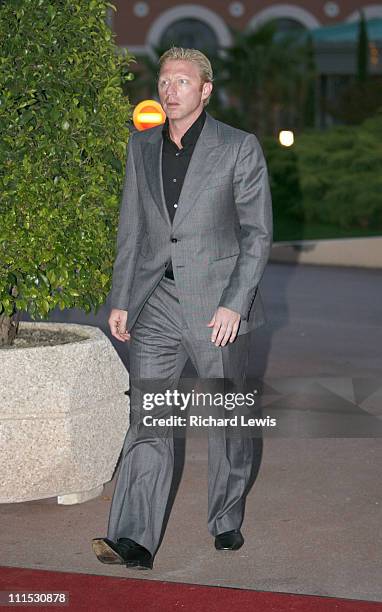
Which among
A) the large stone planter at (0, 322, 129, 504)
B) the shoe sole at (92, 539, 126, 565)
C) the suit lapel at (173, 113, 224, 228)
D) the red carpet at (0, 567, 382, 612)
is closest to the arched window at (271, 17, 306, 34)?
the large stone planter at (0, 322, 129, 504)

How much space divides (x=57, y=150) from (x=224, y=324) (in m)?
1.31

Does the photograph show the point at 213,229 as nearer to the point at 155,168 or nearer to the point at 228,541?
the point at 155,168

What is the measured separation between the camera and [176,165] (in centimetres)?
516

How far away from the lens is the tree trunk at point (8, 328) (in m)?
6.24

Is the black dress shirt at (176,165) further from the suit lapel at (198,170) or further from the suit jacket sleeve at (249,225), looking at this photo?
the suit jacket sleeve at (249,225)

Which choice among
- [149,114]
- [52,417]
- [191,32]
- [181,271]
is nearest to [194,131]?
[181,271]

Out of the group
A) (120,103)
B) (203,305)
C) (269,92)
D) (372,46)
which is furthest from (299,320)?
(372,46)

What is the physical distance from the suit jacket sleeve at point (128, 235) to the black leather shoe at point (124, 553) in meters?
0.94

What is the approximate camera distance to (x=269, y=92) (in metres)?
41.6

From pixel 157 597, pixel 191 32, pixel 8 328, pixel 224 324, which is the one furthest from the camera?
pixel 191 32

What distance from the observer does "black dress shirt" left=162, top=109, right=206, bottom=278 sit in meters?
5.13

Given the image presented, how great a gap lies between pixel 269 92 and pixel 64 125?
120 feet

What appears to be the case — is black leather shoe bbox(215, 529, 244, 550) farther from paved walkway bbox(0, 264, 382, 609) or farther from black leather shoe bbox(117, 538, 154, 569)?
black leather shoe bbox(117, 538, 154, 569)

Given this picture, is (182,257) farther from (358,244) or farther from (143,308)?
(358,244)
